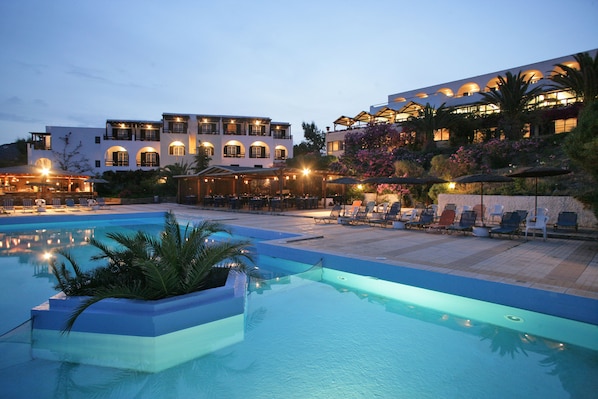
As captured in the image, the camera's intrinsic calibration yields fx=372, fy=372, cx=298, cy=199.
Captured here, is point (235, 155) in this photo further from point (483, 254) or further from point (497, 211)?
point (483, 254)

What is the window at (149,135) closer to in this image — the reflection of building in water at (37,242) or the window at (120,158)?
the window at (120,158)

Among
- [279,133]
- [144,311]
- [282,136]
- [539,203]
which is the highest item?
[279,133]

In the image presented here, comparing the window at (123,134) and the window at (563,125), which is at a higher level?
the window at (123,134)

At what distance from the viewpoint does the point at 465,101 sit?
104 feet

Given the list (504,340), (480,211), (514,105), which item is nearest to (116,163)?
(514,105)

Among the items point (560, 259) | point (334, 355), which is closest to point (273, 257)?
point (334, 355)

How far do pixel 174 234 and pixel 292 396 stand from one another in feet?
9.42

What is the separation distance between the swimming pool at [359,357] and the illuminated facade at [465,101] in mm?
22940

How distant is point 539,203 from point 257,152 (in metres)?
32.2

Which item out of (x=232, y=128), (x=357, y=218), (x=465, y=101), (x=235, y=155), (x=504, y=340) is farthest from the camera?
(x=232, y=128)

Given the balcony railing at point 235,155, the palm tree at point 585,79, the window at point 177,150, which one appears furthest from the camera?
the balcony railing at point 235,155

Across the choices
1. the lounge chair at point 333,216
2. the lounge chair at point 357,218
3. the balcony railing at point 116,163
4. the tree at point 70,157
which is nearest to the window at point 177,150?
the balcony railing at point 116,163

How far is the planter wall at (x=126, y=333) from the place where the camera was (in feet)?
14.4

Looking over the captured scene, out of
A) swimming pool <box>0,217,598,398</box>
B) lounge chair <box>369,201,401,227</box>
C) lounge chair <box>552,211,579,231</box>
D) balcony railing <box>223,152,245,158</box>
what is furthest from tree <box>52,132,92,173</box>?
lounge chair <box>552,211,579,231</box>
